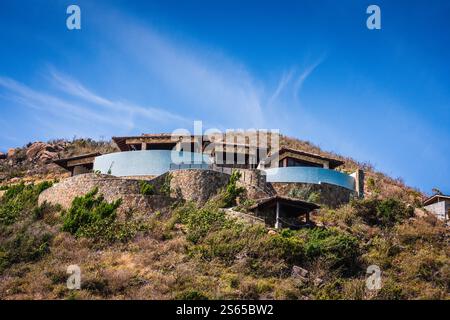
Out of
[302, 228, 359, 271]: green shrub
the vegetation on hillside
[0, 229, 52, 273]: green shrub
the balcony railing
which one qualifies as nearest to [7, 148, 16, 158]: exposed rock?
the vegetation on hillside

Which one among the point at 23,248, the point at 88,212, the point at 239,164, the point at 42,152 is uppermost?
the point at 42,152

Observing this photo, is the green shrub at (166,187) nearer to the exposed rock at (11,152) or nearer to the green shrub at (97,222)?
the green shrub at (97,222)

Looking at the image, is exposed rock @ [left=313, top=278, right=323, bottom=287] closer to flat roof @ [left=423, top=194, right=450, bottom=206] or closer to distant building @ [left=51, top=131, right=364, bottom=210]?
distant building @ [left=51, top=131, right=364, bottom=210]

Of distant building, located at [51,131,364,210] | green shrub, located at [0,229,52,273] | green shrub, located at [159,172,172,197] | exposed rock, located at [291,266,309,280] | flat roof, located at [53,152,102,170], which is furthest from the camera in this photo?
flat roof, located at [53,152,102,170]

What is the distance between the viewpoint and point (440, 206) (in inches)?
1565

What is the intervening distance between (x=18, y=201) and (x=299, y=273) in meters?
20.1

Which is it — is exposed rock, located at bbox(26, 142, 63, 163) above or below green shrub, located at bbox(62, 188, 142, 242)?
above

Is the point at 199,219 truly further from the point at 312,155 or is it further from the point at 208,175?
the point at 312,155

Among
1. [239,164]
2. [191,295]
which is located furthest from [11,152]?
[191,295]

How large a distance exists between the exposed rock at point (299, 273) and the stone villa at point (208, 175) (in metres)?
4.46

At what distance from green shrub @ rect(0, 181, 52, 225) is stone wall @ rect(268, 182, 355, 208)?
15307mm

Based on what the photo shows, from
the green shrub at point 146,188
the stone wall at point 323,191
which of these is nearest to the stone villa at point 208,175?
the stone wall at point 323,191

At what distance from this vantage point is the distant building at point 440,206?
129 ft

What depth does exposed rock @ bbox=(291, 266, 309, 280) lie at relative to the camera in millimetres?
26750
